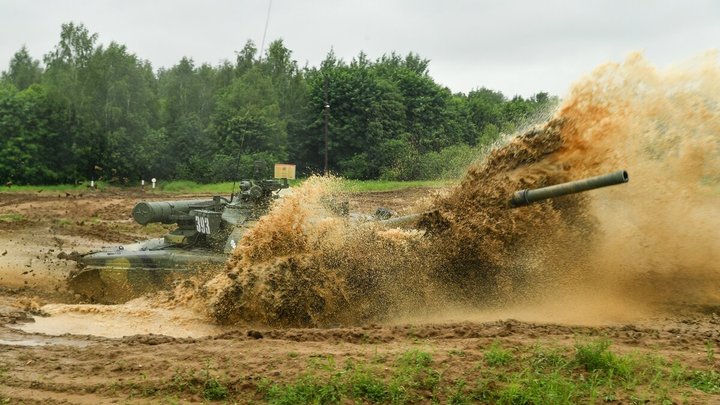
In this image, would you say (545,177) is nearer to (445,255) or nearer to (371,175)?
(445,255)

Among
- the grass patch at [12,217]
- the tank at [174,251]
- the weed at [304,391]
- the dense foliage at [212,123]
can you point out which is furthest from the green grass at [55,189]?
the weed at [304,391]

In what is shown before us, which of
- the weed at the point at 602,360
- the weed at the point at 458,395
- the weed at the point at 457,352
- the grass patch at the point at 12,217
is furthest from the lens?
the grass patch at the point at 12,217

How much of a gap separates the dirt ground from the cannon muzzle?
4.81ft

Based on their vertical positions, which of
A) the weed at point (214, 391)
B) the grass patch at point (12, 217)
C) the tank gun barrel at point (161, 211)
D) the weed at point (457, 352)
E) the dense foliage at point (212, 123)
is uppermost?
the dense foliage at point (212, 123)

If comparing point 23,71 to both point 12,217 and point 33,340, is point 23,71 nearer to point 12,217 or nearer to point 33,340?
point 12,217

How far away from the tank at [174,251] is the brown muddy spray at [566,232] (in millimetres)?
1133

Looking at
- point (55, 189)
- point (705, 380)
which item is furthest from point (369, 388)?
point (55, 189)

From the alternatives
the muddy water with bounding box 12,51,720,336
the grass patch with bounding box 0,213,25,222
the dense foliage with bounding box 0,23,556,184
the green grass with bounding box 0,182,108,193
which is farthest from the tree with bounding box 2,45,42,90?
the muddy water with bounding box 12,51,720,336

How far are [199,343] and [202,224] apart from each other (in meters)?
4.16

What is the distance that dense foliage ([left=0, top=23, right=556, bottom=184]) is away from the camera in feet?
140

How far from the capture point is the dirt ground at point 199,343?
22.7 ft

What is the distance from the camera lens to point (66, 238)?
19938 mm

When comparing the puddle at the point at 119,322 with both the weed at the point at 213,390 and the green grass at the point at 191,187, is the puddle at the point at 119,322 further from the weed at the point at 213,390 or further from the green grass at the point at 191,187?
the green grass at the point at 191,187

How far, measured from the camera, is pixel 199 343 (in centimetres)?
836
